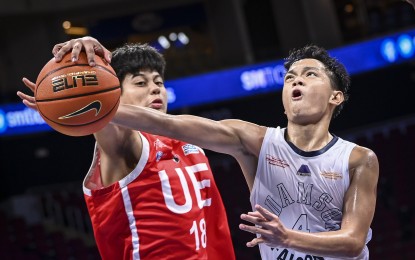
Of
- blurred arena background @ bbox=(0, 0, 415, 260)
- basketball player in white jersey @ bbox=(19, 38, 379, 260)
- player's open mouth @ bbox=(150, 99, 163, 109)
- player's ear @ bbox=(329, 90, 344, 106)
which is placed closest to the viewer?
basketball player in white jersey @ bbox=(19, 38, 379, 260)

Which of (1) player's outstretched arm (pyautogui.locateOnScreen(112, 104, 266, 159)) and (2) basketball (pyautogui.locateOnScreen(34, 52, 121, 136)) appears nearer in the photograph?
(2) basketball (pyautogui.locateOnScreen(34, 52, 121, 136))

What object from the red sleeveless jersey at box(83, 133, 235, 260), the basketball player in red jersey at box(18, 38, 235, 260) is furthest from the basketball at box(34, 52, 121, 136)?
the red sleeveless jersey at box(83, 133, 235, 260)

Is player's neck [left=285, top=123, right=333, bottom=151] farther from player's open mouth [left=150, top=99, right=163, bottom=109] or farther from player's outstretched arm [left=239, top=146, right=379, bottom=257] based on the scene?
player's open mouth [left=150, top=99, right=163, bottom=109]

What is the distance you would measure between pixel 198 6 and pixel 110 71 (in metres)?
14.4

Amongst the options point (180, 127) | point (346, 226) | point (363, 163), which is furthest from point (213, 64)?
point (346, 226)

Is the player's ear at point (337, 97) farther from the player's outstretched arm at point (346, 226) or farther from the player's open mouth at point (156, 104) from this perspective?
the player's open mouth at point (156, 104)

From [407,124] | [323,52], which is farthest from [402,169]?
[323,52]

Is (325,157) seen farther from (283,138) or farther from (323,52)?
(323,52)

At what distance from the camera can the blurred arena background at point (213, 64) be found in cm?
1433

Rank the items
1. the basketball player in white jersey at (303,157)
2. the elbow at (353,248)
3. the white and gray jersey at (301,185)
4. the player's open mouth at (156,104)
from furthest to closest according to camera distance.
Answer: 1. the player's open mouth at (156,104)
2. the white and gray jersey at (301,185)
3. the basketball player in white jersey at (303,157)
4. the elbow at (353,248)

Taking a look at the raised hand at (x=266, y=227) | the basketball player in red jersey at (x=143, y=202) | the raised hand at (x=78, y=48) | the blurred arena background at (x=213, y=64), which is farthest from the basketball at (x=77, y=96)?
the blurred arena background at (x=213, y=64)

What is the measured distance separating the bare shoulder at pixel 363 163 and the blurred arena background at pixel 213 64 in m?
9.54

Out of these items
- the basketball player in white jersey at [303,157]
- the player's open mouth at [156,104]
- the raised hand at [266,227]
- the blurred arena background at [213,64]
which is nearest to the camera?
the raised hand at [266,227]

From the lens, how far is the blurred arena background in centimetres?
1433
